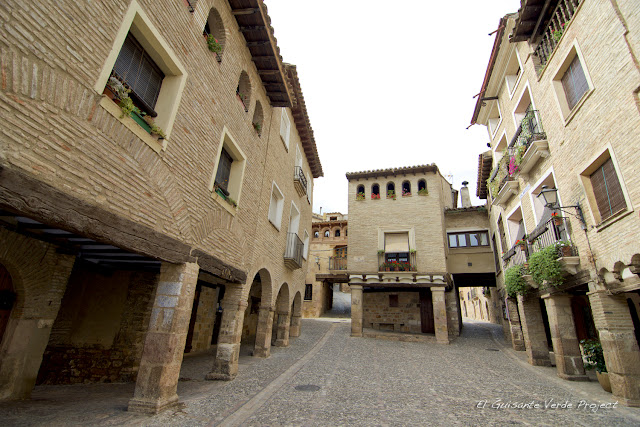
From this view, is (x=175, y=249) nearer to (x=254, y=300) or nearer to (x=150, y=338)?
(x=150, y=338)

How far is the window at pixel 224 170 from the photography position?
7.58 metres

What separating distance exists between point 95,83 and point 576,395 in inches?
432

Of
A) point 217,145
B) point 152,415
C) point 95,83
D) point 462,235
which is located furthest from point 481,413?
point 462,235

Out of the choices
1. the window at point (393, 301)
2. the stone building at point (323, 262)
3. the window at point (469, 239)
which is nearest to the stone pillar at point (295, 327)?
the window at point (393, 301)

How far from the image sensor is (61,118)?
3.33 m

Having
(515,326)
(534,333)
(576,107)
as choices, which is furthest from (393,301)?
(576,107)

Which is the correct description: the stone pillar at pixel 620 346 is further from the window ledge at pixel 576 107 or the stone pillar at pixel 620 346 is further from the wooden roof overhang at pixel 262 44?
the wooden roof overhang at pixel 262 44

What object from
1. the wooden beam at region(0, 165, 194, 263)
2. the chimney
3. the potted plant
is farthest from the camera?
the chimney

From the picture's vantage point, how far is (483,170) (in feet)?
52.0

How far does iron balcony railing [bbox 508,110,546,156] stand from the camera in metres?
9.28

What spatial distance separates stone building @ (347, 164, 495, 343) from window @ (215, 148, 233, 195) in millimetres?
11050

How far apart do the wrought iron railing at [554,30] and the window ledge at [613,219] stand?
17.0ft

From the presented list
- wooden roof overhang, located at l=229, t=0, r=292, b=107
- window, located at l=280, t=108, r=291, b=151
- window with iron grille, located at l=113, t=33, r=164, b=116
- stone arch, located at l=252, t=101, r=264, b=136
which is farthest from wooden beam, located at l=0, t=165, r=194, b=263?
window, located at l=280, t=108, r=291, b=151

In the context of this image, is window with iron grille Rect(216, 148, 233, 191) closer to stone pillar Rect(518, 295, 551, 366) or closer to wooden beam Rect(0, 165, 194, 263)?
wooden beam Rect(0, 165, 194, 263)
